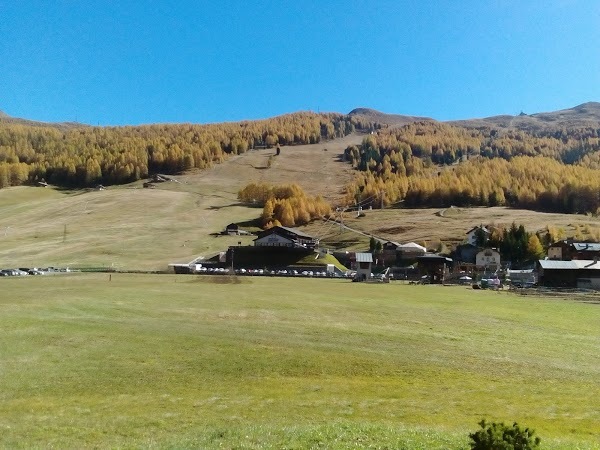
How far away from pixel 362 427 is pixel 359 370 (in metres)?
10.2

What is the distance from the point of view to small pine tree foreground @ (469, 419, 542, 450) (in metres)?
10.1

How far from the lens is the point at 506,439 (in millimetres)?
10297

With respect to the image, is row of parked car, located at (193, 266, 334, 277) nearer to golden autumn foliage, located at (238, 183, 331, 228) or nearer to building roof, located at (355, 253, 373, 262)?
building roof, located at (355, 253, 373, 262)

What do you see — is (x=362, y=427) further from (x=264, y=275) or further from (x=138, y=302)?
(x=264, y=275)

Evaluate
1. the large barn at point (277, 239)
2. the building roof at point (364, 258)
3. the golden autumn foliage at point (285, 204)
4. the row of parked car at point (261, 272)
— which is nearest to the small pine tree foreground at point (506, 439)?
the building roof at point (364, 258)

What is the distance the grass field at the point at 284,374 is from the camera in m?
16.4

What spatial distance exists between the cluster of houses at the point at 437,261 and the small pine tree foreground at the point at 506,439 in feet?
247

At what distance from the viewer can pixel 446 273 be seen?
92.0 meters

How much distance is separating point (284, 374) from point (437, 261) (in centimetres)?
7608

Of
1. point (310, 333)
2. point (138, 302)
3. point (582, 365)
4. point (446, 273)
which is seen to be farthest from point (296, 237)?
point (582, 365)

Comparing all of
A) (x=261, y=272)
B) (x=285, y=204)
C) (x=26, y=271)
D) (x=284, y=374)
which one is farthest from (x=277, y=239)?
(x=284, y=374)

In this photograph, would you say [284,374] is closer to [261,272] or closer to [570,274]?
[261,272]

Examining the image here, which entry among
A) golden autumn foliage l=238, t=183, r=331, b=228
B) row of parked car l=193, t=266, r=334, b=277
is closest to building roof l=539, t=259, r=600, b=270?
row of parked car l=193, t=266, r=334, b=277

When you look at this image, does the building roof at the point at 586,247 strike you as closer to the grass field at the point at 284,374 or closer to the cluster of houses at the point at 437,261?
the cluster of houses at the point at 437,261
